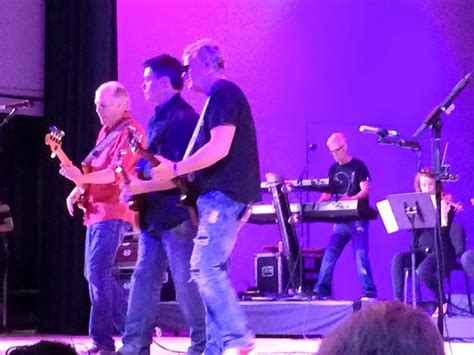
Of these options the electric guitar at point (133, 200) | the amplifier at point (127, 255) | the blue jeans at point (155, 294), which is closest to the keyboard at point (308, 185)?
the amplifier at point (127, 255)

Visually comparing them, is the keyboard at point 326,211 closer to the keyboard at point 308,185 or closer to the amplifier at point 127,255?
the keyboard at point 308,185

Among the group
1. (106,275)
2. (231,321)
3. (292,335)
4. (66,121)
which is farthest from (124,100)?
(66,121)

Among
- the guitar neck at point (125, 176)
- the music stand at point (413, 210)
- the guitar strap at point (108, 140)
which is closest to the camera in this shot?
the guitar neck at point (125, 176)

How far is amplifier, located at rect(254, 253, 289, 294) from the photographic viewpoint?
908 cm

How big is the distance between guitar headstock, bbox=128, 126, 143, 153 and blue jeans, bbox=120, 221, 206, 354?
0.45m

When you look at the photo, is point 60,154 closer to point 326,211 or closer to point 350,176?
point 326,211

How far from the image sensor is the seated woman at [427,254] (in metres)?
8.40

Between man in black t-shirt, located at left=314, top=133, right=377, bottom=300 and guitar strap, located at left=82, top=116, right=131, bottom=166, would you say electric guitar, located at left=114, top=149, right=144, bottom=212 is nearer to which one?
guitar strap, located at left=82, top=116, right=131, bottom=166

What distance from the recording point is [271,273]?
919 cm

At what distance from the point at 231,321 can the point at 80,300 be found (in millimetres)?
5550

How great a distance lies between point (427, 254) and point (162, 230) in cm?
481

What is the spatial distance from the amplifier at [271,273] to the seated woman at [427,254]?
1.10 metres

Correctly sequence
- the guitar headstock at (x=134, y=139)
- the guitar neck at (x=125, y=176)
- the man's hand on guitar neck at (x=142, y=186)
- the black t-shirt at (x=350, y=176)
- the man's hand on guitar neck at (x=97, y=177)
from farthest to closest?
the black t-shirt at (x=350, y=176), the man's hand on guitar neck at (x=97, y=177), the guitar neck at (x=125, y=176), the guitar headstock at (x=134, y=139), the man's hand on guitar neck at (x=142, y=186)

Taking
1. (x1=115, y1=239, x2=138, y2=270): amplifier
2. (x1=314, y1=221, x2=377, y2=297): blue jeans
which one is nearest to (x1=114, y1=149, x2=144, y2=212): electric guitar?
(x1=115, y1=239, x2=138, y2=270): amplifier
